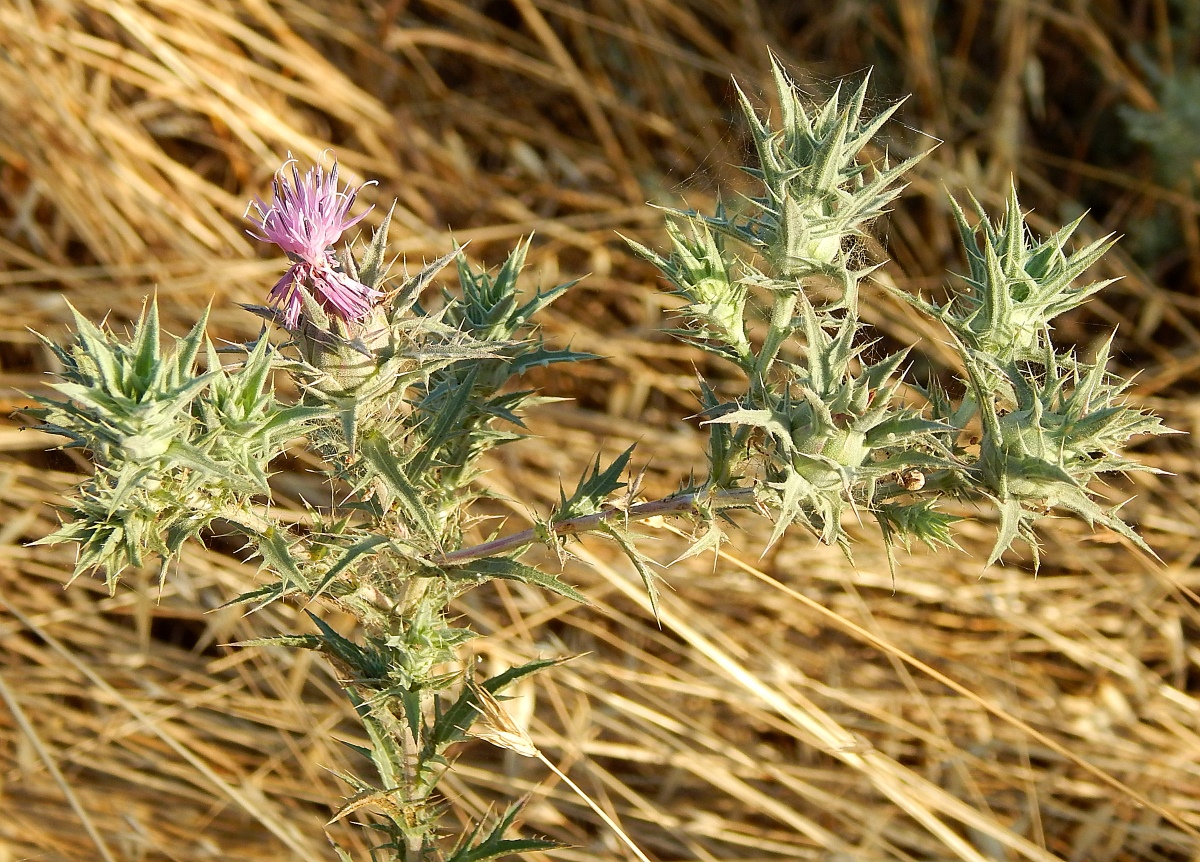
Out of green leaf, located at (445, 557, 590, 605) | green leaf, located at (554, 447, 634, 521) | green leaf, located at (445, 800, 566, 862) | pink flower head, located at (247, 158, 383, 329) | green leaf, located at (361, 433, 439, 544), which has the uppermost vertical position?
pink flower head, located at (247, 158, 383, 329)

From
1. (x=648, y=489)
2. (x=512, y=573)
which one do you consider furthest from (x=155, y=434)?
(x=648, y=489)

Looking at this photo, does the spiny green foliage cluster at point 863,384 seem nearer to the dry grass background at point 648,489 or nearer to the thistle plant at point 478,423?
the thistle plant at point 478,423

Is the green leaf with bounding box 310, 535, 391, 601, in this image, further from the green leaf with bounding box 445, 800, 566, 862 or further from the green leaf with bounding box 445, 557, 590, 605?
the green leaf with bounding box 445, 800, 566, 862

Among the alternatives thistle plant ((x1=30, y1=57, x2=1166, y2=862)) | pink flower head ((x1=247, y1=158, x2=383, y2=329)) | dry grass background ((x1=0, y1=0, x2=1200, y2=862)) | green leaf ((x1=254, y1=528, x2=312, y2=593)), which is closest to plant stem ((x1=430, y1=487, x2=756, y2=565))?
thistle plant ((x1=30, y1=57, x2=1166, y2=862))

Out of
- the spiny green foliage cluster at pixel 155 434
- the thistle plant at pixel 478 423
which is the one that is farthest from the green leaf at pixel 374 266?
the spiny green foliage cluster at pixel 155 434

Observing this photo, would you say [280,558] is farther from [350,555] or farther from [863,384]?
[863,384]

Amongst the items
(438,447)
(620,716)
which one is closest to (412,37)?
(620,716)
